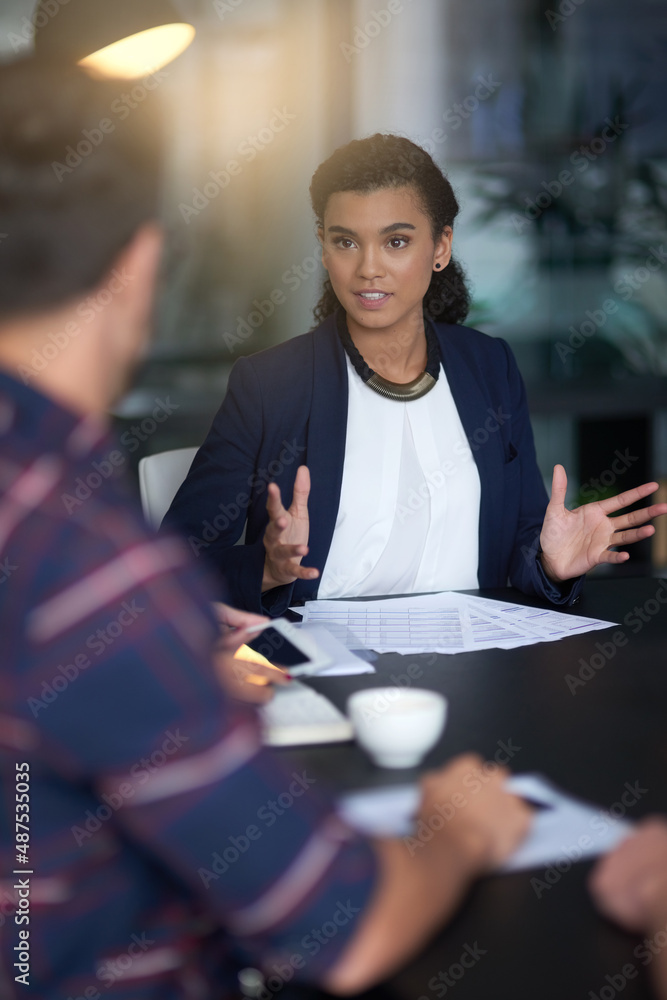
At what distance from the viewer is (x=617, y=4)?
13.4 feet

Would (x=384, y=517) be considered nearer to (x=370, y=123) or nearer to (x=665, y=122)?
(x=370, y=123)

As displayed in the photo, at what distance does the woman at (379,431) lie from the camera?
2.06 meters

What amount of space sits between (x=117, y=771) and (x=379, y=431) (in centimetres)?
164

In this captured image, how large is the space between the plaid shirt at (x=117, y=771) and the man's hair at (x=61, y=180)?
0.30 ft

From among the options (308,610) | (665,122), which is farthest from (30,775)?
(665,122)

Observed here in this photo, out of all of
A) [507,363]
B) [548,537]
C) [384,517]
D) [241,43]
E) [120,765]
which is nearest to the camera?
[120,765]

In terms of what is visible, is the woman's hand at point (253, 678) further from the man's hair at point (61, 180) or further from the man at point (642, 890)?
the man's hair at point (61, 180)

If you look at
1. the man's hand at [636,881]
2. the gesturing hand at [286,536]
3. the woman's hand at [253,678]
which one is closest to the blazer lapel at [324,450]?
the gesturing hand at [286,536]

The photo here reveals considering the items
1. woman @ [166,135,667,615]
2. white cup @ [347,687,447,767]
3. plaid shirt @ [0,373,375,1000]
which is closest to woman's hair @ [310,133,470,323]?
woman @ [166,135,667,615]

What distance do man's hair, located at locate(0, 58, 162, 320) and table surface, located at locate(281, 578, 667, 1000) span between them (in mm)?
560

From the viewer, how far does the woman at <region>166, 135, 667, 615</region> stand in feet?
6.77

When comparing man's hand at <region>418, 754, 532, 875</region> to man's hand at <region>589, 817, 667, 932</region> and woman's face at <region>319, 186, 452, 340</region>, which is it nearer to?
Result: man's hand at <region>589, 817, 667, 932</region>

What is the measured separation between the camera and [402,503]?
2.12 meters

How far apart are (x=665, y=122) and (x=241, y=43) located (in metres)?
1.87
